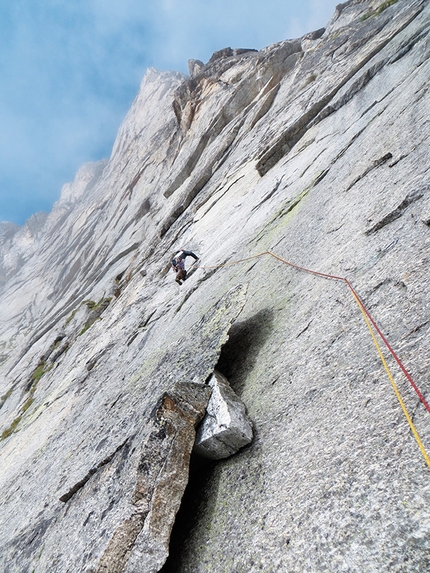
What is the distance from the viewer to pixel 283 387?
500 centimetres

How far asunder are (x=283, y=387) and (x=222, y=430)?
1.18 metres

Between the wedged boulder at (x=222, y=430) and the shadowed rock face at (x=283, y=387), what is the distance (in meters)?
0.14

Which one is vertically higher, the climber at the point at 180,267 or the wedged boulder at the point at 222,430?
the climber at the point at 180,267

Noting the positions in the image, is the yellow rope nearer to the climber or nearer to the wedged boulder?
the wedged boulder

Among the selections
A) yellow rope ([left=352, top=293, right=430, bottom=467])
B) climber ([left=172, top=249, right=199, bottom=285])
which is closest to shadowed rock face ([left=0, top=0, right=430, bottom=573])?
yellow rope ([left=352, top=293, right=430, bottom=467])

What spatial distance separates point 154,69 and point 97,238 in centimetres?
10549

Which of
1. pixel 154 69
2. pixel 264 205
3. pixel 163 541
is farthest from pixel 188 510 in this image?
pixel 154 69

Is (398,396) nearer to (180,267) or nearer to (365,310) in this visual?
(365,310)

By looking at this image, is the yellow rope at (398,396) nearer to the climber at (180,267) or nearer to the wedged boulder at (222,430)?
the wedged boulder at (222,430)

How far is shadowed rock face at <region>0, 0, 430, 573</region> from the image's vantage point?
10.5 ft

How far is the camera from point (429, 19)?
13180 millimetres

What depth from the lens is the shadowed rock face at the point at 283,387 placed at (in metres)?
3.21

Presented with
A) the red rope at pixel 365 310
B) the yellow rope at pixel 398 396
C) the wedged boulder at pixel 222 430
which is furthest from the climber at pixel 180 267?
the yellow rope at pixel 398 396

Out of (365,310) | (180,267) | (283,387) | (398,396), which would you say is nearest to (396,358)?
(398,396)
